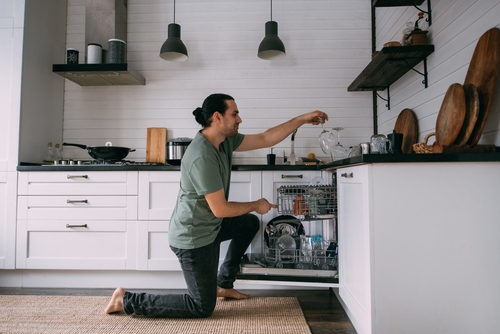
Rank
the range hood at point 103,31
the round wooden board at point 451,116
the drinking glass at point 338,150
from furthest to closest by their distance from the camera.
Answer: the range hood at point 103,31 → the drinking glass at point 338,150 → the round wooden board at point 451,116

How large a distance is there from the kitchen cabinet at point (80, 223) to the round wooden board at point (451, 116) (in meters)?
2.05

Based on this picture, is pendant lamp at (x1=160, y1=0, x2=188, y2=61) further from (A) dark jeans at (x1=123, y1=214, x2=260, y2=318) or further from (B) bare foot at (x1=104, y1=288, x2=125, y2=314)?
(B) bare foot at (x1=104, y1=288, x2=125, y2=314)

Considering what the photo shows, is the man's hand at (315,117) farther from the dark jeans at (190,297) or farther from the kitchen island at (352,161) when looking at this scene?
the dark jeans at (190,297)

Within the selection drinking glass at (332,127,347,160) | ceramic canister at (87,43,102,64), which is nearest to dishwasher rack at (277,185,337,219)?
drinking glass at (332,127,347,160)

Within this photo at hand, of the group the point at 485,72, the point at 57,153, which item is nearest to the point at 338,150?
the point at 485,72

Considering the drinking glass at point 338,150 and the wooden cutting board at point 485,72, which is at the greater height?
the wooden cutting board at point 485,72

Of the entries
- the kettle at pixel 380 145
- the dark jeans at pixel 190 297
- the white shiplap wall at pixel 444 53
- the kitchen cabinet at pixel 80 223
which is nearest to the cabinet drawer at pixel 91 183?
the kitchen cabinet at pixel 80 223

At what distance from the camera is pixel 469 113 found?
1.56 m

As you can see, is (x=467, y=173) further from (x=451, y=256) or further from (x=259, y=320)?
(x=259, y=320)

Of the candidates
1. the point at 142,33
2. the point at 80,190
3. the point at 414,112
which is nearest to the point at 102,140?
the point at 80,190

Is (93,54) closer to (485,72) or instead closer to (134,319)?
(134,319)

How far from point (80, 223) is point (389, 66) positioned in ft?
8.41

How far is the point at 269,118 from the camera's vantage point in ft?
10.3

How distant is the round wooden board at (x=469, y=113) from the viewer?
1513 millimetres
